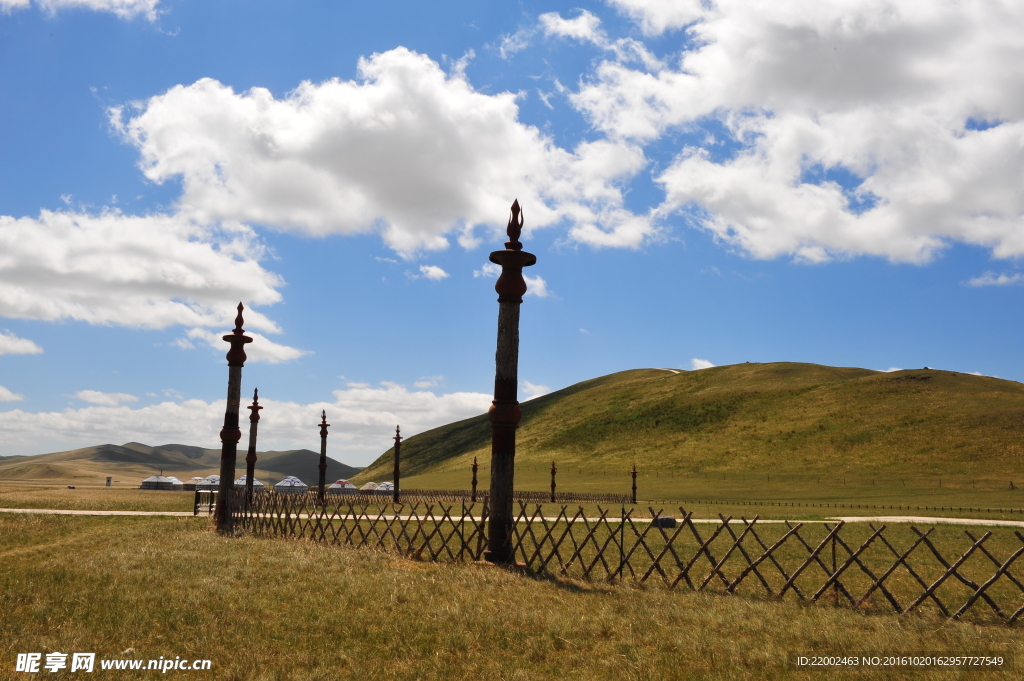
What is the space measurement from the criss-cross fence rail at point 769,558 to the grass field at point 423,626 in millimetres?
940

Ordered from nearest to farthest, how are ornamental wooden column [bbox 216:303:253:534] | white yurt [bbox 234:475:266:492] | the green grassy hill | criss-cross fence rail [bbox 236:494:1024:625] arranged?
criss-cross fence rail [bbox 236:494:1024:625], ornamental wooden column [bbox 216:303:253:534], white yurt [bbox 234:475:266:492], the green grassy hill

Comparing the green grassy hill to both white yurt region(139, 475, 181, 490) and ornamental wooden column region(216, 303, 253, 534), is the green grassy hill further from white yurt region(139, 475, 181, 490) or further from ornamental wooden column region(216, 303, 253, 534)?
ornamental wooden column region(216, 303, 253, 534)

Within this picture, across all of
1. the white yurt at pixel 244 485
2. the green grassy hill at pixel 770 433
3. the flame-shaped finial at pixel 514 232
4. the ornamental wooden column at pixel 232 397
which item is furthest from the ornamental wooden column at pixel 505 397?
→ the green grassy hill at pixel 770 433

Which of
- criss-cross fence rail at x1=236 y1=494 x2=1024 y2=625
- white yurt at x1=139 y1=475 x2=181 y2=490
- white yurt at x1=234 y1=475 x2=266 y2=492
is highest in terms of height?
criss-cross fence rail at x1=236 y1=494 x2=1024 y2=625

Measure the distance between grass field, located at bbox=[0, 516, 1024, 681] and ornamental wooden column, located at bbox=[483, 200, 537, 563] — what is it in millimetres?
1184

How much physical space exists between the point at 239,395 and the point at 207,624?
15987 mm

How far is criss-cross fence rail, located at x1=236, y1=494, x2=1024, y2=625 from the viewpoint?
40.1 ft

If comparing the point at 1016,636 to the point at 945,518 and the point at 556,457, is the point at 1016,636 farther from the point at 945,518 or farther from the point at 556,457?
the point at 556,457

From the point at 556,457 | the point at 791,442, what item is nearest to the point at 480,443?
the point at 556,457

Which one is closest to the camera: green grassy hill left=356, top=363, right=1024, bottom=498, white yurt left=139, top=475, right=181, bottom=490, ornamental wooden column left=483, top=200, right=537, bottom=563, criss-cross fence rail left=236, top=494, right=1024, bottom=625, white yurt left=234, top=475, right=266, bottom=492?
criss-cross fence rail left=236, top=494, right=1024, bottom=625

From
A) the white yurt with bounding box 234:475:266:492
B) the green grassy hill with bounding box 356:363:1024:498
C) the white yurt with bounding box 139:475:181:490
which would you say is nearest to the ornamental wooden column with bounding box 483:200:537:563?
the white yurt with bounding box 234:475:266:492

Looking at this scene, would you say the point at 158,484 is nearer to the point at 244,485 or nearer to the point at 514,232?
the point at 244,485

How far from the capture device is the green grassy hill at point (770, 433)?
71688 mm

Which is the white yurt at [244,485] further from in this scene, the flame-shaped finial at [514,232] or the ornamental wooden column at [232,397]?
the flame-shaped finial at [514,232]
